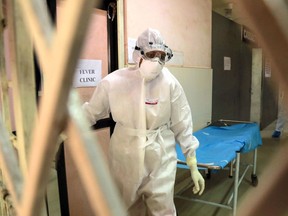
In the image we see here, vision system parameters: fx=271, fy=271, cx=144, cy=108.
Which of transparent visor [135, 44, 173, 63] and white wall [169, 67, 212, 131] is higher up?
transparent visor [135, 44, 173, 63]

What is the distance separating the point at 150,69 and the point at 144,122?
289 mm

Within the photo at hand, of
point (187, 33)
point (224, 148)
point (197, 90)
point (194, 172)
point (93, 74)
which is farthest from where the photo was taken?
point (197, 90)

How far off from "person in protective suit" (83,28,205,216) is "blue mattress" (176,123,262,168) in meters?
0.66

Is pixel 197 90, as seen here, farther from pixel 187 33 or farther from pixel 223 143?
pixel 223 143

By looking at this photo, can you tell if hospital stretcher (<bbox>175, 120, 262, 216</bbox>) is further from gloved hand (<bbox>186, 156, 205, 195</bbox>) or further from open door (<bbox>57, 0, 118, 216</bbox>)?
open door (<bbox>57, 0, 118, 216</bbox>)

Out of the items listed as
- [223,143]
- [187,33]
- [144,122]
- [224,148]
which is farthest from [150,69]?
[187,33]

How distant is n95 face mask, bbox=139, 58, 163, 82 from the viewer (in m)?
1.47

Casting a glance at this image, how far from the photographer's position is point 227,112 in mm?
5145

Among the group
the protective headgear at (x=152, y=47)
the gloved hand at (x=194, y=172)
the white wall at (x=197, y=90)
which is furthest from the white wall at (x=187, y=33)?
the gloved hand at (x=194, y=172)

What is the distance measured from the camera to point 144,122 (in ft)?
4.78

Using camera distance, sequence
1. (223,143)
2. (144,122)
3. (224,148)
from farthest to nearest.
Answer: (223,143) < (224,148) < (144,122)

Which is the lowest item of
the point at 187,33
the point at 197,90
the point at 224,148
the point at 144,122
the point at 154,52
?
the point at 224,148

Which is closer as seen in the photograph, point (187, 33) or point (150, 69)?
point (150, 69)

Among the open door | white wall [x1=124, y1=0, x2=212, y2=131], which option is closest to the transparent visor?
the open door
